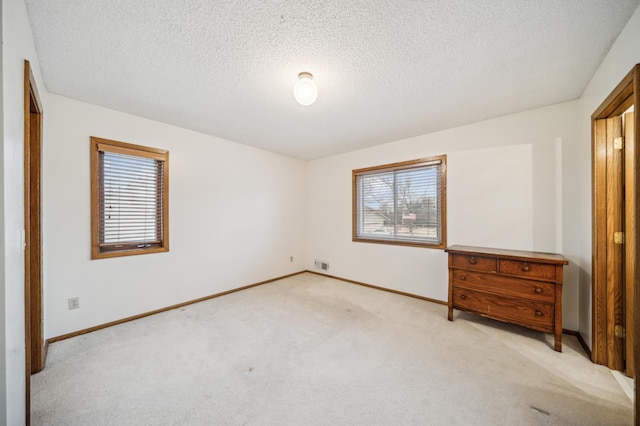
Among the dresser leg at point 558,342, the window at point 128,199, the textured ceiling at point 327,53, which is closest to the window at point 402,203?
the textured ceiling at point 327,53

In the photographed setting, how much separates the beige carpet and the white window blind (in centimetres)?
102

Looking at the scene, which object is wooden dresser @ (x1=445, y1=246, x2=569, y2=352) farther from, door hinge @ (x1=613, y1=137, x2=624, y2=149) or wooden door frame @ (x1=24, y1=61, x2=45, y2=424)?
wooden door frame @ (x1=24, y1=61, x2=45, y2=424)

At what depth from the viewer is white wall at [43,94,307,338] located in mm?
2391

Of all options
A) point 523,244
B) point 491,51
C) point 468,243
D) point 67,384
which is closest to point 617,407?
point 523,244

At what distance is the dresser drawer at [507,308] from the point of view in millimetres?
2223

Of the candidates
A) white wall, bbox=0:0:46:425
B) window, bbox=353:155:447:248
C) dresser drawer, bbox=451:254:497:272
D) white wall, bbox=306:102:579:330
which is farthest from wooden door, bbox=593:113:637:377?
white wall, bbox=0:0:46:425

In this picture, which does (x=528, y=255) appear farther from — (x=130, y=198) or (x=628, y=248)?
(x=130, y=198)

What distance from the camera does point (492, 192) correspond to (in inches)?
116

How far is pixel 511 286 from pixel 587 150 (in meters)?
1.44

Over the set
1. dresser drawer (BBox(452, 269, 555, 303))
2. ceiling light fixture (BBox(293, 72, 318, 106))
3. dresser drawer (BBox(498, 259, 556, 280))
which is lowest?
dresser drawer (BBox(452, 269, 555, 303))

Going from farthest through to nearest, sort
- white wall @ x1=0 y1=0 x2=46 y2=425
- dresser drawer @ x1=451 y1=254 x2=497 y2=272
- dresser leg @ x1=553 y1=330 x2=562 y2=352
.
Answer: dresser drawer @ x1=451 y1=254 x2=497 y2=272
dresser leg @ x1=553 y1=330 x2=562 y2=352
white wall @ x1=0 y1=0 x2=46 y2=425

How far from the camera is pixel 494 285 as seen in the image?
248 cm

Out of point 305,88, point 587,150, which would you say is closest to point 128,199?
point 305,88

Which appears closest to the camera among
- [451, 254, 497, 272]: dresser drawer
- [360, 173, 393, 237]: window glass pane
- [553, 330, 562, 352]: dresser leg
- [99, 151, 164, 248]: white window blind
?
[553, 330, 562, 352]: dresser leg
